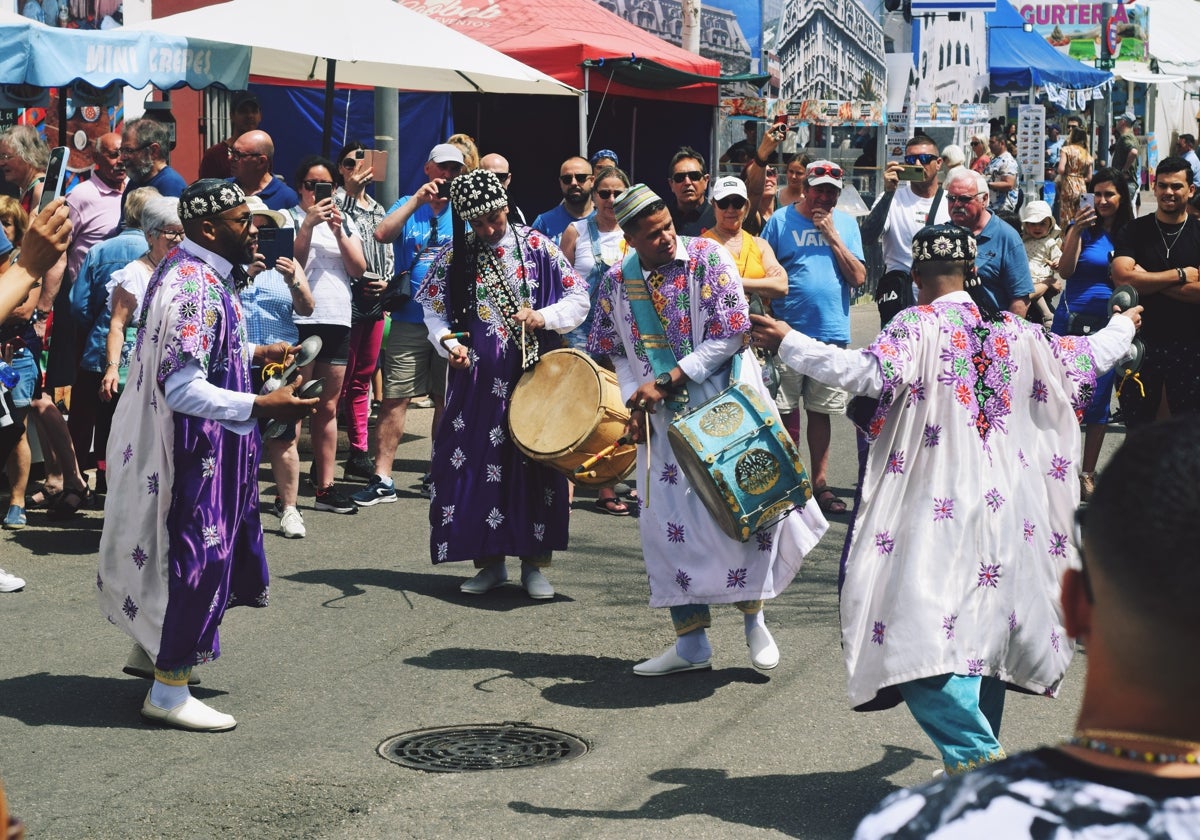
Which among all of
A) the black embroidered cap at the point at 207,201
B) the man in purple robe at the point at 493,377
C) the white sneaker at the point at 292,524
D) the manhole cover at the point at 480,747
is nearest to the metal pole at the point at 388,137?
the white sneaker at the point at 292,524

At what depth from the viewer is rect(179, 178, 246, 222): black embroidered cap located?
5.64m

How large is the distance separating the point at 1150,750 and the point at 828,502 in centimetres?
808

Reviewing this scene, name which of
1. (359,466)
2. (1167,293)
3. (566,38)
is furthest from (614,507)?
(566,38)

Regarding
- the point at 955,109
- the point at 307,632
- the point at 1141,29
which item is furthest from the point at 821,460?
the point at 1141,29

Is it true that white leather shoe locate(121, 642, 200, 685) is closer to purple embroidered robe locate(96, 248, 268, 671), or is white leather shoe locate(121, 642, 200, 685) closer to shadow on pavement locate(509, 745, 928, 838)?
purple embroidered robe locate(96, 248, 268, 671)

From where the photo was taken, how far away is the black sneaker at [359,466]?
10203 millimetres

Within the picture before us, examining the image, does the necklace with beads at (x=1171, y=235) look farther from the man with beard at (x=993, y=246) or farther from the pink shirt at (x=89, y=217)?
the pink shirt at (x=89, y=217)

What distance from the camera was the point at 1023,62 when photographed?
103 feet

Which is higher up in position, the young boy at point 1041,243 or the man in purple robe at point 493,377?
the young boy at point 1041,243

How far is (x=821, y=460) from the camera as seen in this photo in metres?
9.77

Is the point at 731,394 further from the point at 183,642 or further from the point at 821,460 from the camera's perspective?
the point at 821,460

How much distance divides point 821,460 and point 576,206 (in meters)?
2.16

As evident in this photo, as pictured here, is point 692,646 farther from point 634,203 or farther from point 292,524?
point 292,524

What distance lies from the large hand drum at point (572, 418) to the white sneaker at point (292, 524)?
190 cm
